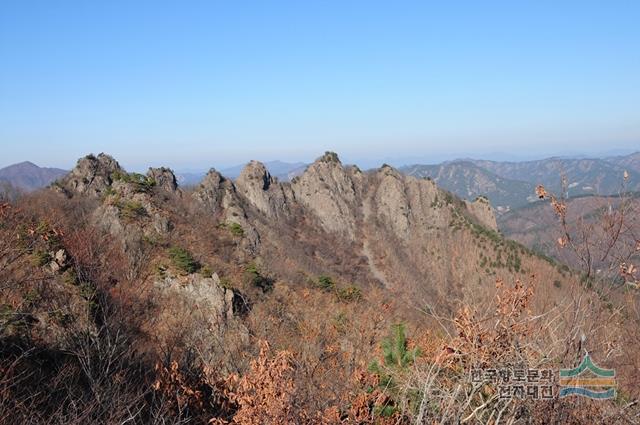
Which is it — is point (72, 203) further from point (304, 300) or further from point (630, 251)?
point (630, 251)

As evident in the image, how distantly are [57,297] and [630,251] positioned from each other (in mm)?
20407

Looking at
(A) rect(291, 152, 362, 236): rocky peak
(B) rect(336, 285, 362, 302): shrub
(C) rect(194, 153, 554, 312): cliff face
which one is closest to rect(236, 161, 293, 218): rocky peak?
(C) rect(194, 153, 554, 312): cliff face

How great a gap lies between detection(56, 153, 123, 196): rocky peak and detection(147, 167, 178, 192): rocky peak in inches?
220

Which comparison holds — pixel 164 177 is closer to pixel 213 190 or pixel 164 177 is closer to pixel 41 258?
pixel 213 190

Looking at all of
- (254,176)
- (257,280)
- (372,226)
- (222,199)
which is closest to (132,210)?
(257,280)

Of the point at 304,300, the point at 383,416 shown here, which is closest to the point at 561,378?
the point at 383,416

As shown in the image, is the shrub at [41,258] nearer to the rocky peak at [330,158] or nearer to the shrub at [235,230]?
the shrub at [235,230]

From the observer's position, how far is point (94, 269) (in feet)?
78.1
